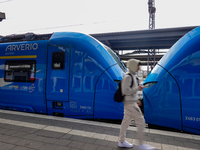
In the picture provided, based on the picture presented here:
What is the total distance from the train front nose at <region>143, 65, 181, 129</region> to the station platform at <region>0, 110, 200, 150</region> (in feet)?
1.25

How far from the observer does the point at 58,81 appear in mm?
4570

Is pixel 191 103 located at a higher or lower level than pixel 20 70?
lower

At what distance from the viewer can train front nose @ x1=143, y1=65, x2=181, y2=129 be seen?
354 centimetres

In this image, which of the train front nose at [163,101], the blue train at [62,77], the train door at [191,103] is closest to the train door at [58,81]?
the blue train at [62,77]

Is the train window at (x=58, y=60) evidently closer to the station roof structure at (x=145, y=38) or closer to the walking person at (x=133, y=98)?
the walking person at (x=133, y=98)

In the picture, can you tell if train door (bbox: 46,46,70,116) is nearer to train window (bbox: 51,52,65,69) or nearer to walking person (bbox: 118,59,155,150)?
train window (bbox: 51,52,65,69)

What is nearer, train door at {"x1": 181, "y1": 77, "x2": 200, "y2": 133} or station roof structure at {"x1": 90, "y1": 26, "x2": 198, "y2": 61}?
train door at {"x1": 181, "y1": 77, "x2": 200, "y2": 133}

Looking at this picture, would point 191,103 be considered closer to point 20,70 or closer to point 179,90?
point 179,90

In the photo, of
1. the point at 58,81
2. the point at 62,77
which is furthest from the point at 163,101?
the point at 58,81

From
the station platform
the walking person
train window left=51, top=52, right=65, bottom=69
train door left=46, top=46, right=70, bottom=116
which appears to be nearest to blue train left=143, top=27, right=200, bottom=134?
the station platform

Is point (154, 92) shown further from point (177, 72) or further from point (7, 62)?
point (7, 62)

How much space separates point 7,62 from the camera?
540 centimetres

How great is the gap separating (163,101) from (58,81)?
288 centimetres

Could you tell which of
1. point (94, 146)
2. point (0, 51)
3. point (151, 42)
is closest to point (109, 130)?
point (94, 146)
